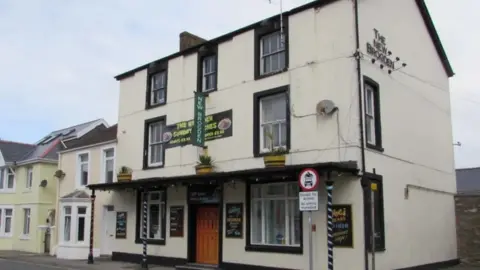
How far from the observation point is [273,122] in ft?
55.1

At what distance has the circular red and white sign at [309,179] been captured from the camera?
40.4 feet

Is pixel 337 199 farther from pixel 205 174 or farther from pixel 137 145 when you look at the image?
pixel 137 145

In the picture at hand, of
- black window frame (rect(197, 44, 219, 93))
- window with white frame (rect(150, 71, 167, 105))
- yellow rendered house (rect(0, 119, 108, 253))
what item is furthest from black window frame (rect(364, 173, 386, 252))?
yellow rendered house (rect(0, 119, 108, 253))

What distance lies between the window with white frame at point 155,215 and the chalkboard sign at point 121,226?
1.14m

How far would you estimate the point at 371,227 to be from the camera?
14039mm

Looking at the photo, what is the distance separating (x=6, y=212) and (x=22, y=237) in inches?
127

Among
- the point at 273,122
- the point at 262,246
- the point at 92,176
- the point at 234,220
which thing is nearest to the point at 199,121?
the point at 273,122

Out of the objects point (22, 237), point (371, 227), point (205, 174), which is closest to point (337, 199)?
point (371, 227)

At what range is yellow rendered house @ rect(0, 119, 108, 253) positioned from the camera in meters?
28.4

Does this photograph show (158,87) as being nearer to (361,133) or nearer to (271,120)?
(271,120)

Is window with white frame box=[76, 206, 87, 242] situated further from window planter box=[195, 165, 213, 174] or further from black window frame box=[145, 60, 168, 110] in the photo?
window planter box=[195, 165, 213, 174]

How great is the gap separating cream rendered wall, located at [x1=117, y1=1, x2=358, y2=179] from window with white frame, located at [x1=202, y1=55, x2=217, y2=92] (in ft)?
1.29

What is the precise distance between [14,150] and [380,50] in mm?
25505

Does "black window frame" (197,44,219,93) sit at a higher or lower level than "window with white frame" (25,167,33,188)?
higher
